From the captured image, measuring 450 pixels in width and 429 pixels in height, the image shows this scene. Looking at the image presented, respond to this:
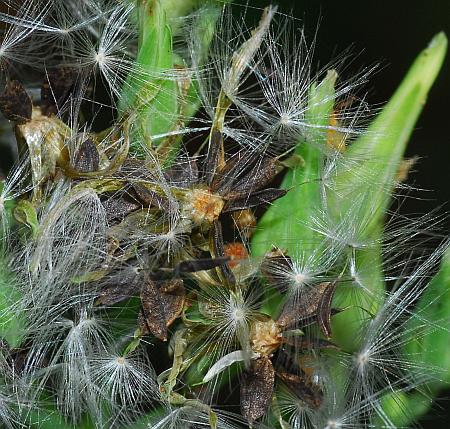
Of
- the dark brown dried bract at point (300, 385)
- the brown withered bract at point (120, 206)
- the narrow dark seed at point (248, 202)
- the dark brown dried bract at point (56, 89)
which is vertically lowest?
the dark brown dried bract at point (300, 385)

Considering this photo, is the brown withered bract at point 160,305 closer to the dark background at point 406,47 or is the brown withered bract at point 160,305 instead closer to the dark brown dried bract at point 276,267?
the dark brown dried bract at point 276,267

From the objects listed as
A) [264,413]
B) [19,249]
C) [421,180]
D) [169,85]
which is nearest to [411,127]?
[169,85]

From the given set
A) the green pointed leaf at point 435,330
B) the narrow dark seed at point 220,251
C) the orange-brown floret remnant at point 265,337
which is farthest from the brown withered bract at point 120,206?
the green pointed leaf at point 435,330

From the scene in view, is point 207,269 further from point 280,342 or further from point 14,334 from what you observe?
point 14,334

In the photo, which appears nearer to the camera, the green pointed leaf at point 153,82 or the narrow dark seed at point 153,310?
the narrow dark seed at point 153,310

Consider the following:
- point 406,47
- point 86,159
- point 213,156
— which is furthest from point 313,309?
point 406,47

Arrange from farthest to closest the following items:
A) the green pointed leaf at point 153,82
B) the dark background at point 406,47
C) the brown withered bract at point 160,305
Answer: the dark background at point 406,47 → the green pointed leaf at point 153,82 → the brown withered bract at point 160,305
